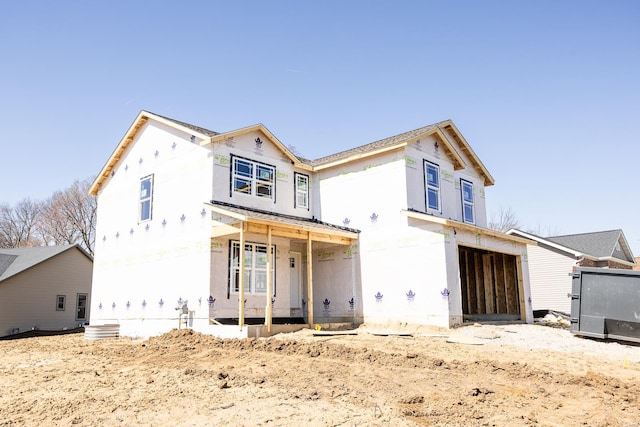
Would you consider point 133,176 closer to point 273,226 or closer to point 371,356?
point 273,226

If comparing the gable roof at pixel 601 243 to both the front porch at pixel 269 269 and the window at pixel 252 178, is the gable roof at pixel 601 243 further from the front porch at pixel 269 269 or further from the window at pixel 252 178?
the window at pixel 252 178

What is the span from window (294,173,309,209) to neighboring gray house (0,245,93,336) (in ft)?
49.0

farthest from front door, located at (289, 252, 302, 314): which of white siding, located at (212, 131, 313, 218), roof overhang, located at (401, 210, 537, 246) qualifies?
roof overhang, located at (401, 210, 537, 246)

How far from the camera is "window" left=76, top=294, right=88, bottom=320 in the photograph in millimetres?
27231

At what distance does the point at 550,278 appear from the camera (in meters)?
26.7

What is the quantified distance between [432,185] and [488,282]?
511 centimetres

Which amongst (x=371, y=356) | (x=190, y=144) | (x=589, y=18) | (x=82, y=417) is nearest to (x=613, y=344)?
(x=371, y=356)

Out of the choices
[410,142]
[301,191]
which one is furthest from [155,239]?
[410,142]

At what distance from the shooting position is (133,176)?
19.6 metres

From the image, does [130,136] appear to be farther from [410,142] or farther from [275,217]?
[410,142]

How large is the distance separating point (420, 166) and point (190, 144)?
8239 mm

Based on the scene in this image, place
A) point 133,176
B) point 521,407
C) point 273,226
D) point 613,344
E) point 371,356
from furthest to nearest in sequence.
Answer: point 133,176 → point 273,226 → point 613,344 → point 371,356 → point 521,407

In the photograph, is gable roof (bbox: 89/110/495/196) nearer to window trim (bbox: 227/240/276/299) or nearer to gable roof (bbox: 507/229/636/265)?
window trim (bbox: 227/240/276/299)

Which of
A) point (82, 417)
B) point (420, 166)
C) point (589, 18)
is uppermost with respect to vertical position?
point (589, 18)
